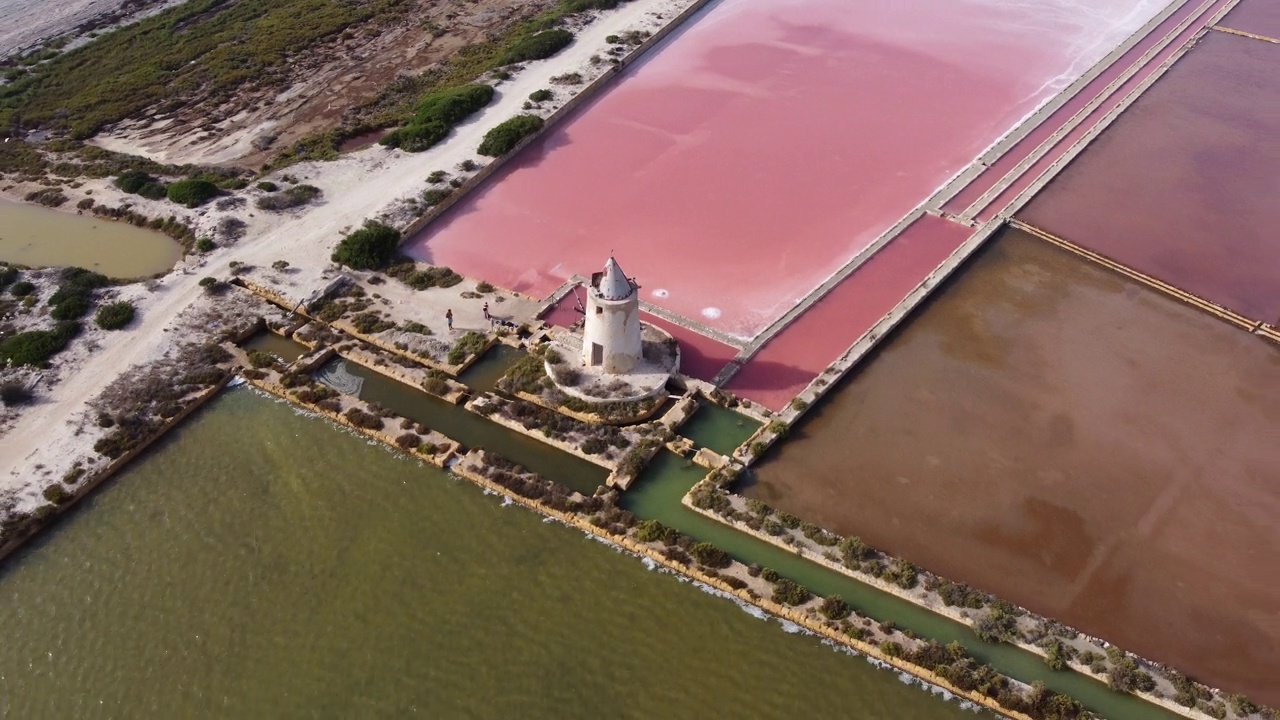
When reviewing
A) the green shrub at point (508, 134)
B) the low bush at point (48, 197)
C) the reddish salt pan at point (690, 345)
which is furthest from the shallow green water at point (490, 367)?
the low bush at point (48, 197)

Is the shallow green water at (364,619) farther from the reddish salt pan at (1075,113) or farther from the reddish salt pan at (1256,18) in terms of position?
the reddish salt pan at (1256,18)

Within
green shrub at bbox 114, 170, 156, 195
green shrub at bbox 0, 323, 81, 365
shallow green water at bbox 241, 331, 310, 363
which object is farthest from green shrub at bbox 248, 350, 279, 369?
green shrub at bbox 114, 170, 156, 195

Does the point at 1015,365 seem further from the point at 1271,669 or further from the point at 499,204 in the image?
the point at 499,204

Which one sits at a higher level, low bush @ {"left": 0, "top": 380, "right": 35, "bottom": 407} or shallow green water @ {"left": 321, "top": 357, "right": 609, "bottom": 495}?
low bush @ {"left": 0, "top": 380, "right": 35, "bottom": 407}

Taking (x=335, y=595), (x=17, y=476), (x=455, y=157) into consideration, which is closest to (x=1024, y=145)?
(x=455, y=157)

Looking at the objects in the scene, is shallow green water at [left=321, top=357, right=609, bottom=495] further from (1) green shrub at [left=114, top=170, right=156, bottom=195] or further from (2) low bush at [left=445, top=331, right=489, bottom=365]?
(1) green shrub at [left=114, top=170, right=156, bottom=195]

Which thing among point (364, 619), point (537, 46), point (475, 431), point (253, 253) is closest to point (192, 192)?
point (253, 253)
